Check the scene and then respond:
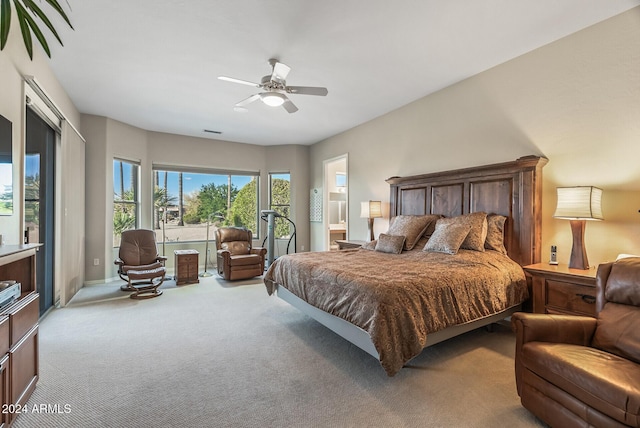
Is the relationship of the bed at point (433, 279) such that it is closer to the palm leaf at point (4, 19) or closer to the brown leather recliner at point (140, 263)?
the brown leather recliner at point (140, 263)

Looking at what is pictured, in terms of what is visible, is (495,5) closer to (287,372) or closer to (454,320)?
(454,320)

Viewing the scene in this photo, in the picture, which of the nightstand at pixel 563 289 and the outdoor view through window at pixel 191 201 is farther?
the outdoor view through window at pixel 191 201

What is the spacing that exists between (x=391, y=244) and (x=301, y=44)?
95.9 inches

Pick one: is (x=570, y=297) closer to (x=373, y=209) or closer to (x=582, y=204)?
(x=582, y=204)

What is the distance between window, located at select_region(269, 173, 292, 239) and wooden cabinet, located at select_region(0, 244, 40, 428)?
5.25 m

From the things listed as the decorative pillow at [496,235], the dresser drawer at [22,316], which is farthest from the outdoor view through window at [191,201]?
the decorative pillow at [496,235]

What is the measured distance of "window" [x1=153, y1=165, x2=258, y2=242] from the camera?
631cm

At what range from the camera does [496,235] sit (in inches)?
127

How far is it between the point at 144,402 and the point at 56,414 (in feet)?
1.63

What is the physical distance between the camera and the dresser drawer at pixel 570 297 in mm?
2367

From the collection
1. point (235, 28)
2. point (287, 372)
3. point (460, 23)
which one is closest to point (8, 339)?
point (287, 372)

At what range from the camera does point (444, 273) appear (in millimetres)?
2480

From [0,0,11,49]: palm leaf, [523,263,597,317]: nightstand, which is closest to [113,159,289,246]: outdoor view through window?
[0,0,11,49]: palm leaf

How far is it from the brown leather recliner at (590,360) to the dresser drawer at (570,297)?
1.38 feet
